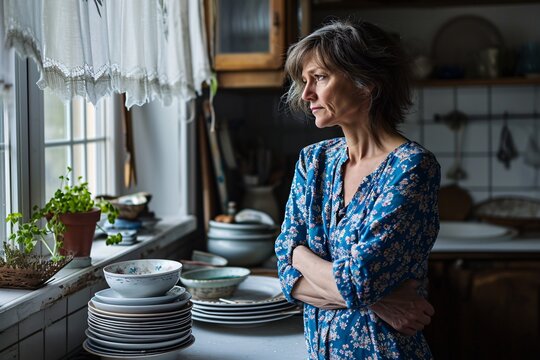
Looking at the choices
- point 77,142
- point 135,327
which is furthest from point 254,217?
point 135,327

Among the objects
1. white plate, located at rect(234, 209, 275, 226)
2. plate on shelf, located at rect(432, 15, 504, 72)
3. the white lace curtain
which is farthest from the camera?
plate on shelf, located at rect(432, 15, 504, 72)

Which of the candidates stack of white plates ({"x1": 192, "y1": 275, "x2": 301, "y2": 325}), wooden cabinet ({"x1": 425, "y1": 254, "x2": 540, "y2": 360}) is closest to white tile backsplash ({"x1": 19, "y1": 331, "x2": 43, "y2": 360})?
stack of white plates ({"x1": 192, "y1": 275, "x2": 301, "y2": 325})

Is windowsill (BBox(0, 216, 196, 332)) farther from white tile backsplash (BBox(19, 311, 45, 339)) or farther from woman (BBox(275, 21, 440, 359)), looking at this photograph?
woman (BBox(275, 21, 440, 359))

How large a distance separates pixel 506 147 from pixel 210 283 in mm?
2113

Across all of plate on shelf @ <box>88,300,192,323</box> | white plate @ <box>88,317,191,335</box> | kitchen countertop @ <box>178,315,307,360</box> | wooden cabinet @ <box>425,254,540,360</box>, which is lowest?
wooden cabinet @ <box>425,254,540,360</box>

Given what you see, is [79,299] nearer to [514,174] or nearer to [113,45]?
[113,45]

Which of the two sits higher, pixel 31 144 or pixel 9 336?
pixel 31 144

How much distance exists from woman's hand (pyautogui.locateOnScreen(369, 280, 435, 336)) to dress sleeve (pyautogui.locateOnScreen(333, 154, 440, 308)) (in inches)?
1.3

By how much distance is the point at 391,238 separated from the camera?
4.49 feet

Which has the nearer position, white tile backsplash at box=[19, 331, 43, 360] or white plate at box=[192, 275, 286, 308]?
white tile backsplash at box=[19, 331, 43, 360]

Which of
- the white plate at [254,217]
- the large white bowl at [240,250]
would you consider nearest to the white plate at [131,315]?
the large white bowl at [240,250]

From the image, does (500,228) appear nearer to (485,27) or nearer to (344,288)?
(485,27)

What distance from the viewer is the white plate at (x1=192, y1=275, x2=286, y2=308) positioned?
1.75 metres

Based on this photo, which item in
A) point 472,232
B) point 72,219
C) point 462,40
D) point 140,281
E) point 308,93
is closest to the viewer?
point 140,281
